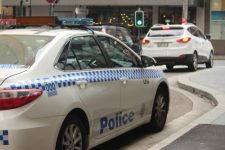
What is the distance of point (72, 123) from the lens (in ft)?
17.9

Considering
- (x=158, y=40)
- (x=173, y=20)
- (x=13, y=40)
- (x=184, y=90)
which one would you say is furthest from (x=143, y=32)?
(x=13, y=40)

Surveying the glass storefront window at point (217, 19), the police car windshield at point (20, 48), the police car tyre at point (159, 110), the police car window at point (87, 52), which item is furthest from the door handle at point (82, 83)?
the glass storefront window at point (217, 19)

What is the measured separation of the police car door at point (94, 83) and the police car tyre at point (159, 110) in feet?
4.66

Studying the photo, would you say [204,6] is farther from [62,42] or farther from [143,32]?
[62,42]

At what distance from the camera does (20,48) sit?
18.5ft

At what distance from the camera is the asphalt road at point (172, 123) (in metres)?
7.16

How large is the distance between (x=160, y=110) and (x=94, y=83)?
224 cm

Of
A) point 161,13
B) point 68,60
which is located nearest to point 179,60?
point 68,60

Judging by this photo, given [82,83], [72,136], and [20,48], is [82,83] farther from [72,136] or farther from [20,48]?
[20,48]

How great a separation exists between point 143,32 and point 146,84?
94.3 ft

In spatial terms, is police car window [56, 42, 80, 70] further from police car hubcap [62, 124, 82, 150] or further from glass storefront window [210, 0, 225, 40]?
glass storefront window [210, 0, 225, 40]

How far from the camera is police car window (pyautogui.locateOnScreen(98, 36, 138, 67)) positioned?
6666 mm

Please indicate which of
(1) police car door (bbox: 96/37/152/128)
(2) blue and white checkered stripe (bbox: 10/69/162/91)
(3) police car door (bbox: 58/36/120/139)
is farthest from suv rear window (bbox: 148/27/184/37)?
(3) police car door (bbox: 58/36/120/139)

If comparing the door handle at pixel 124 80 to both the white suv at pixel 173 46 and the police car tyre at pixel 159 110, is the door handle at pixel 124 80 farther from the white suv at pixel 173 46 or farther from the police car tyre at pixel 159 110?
the white suv at pixel 173 46
